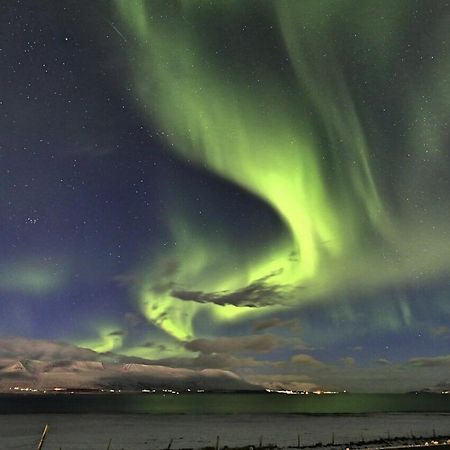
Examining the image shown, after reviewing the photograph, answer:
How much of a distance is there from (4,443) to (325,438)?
56913mm

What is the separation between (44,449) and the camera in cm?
7544

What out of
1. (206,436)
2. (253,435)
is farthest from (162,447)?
(253,435)

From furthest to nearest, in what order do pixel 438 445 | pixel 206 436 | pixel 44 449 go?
pixel 206 436 < pixel 44 449 < pixel 438 445

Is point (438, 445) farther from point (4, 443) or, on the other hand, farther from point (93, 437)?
point (4, 443)

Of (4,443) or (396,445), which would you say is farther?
(4,443)

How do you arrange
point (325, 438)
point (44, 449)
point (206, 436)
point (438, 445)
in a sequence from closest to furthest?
point (438, 445), point (44, 449), point (325, 438), point (206, 436)

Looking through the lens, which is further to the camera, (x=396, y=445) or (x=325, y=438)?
(x=325, y=438)

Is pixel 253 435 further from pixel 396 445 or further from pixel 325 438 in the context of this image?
pixel 396 445

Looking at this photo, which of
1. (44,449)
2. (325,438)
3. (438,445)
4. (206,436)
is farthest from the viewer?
(206,436)

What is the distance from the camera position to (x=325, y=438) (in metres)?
84.6

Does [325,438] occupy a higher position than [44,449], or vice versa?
[325,438]

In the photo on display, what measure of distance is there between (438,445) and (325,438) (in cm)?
2432

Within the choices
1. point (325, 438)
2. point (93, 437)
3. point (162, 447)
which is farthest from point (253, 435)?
point (93, 437)

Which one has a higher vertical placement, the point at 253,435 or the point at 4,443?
the point at 253,435
